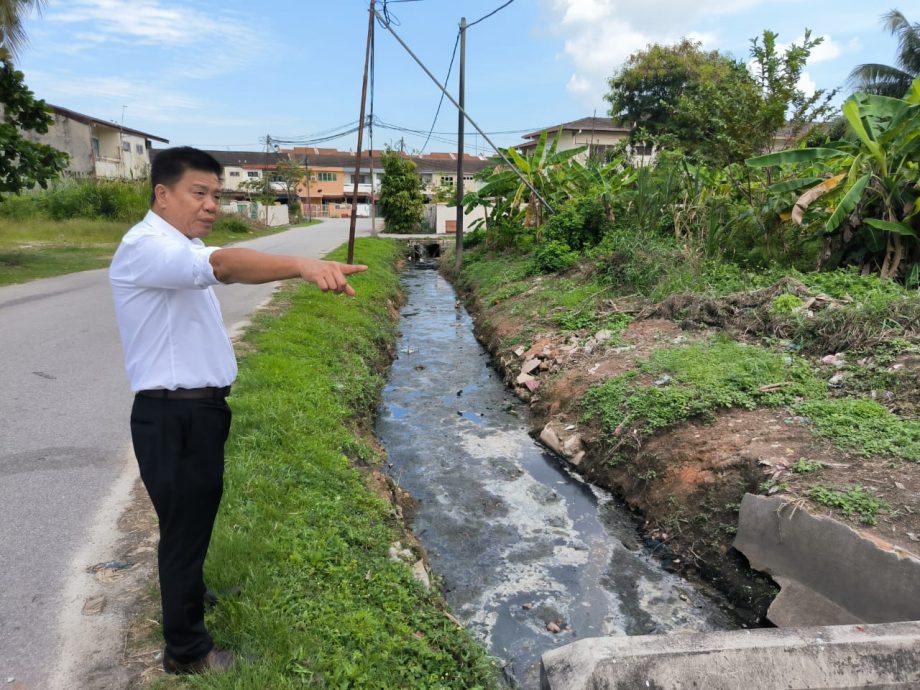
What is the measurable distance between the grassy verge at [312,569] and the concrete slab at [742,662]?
2.20ft

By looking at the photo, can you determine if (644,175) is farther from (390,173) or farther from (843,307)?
(390,173)

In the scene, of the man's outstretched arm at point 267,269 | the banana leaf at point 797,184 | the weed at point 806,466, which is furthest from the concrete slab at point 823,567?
the banana leaf at point 797,184

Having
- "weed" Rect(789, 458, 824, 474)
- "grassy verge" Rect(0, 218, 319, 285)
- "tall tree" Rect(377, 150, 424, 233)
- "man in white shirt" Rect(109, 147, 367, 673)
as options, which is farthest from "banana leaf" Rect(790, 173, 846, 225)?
"tall tree" Rect(377, 150, 424, 233)

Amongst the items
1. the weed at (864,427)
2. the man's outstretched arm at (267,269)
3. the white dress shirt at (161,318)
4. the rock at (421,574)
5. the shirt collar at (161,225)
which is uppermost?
the shirt collar at (161,225)

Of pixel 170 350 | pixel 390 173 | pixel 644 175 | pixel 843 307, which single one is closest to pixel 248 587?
pixel 170 350

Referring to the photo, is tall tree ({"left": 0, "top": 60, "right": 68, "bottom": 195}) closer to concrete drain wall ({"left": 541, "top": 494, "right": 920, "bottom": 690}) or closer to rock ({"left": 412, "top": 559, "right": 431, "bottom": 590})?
rock ({"left": 412, "top": 559, "right": 431, "bottom": 590})

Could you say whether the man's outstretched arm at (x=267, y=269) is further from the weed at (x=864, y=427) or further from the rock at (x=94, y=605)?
the weed at (x=864, y=427)

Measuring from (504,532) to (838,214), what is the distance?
621 cm

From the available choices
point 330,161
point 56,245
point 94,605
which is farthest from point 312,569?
point 330,161

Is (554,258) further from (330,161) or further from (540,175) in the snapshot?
(330,161)

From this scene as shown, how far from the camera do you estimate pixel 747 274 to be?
8.89m

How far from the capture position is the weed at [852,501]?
3.64 meters

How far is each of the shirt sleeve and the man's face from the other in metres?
0.22

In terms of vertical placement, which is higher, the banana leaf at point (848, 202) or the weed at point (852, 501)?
the banana leaf at point (848, 202)
